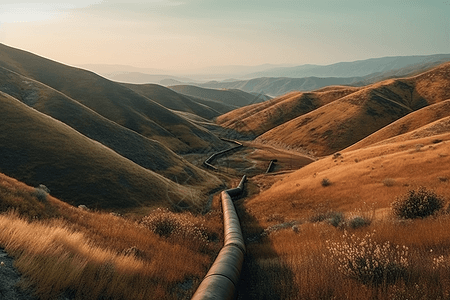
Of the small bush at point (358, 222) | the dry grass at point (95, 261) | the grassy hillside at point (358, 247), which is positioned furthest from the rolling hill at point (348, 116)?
the dry grass at point (95, 261)

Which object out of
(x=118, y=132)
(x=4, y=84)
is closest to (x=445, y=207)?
(x=118, y=132)

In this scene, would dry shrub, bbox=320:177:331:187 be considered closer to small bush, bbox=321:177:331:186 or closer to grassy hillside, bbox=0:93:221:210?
small bush, bbox=321:177:331:186

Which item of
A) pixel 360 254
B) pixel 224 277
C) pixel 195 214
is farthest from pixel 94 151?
pixel 360 254

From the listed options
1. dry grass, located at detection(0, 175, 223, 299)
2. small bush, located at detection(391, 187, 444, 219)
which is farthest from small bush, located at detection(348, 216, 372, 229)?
dry grass, located at detection(0, 175, 223, 299)

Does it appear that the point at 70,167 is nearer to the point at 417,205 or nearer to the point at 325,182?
the point at 325,182

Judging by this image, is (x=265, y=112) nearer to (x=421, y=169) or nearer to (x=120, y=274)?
(x=421, y=169)
